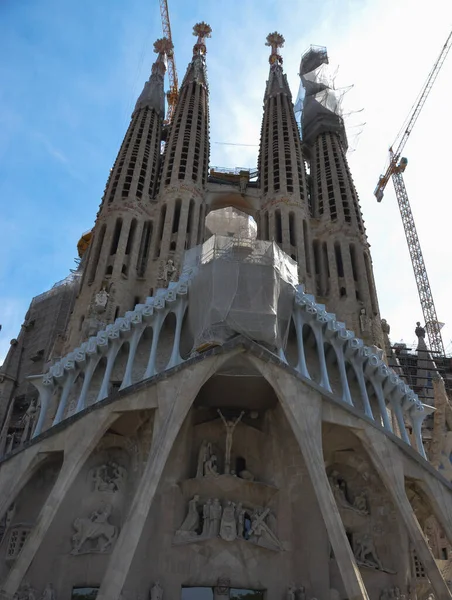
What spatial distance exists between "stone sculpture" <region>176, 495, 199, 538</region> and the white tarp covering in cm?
432

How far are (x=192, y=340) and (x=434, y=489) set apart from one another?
26.4 ft

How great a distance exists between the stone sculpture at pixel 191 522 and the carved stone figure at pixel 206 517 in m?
0.21

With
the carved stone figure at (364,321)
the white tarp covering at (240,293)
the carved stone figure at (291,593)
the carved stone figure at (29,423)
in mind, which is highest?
the carved stone figure at (364,321)

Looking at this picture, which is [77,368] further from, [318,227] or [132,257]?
[318,227]

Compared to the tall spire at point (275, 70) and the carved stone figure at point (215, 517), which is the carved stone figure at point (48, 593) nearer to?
the carved stone figure at point (215, 517)

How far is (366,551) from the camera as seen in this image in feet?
50.6

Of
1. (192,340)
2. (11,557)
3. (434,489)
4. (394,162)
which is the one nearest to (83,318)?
(192,340)

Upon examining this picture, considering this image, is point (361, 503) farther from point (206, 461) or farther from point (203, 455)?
point (203, 455)

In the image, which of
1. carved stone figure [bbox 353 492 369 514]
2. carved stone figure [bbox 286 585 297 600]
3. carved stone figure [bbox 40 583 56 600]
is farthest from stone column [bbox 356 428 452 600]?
carved stone figure [bbox 40 583 56 600]

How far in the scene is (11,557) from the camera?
14.6m

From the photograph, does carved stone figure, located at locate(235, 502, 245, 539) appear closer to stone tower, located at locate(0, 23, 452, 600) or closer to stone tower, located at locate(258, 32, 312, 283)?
stone tower, located at locate(0, 23, 452, 600)

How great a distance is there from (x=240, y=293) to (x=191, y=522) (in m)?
6.49

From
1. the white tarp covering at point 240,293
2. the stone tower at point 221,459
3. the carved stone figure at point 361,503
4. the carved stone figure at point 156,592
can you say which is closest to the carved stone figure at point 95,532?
the stone tower at point 221,459

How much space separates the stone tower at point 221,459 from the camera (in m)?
14.2
